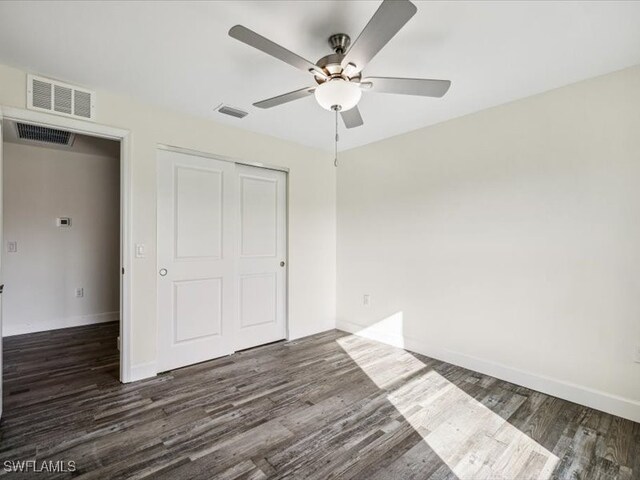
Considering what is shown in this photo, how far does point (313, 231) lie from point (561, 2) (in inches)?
119

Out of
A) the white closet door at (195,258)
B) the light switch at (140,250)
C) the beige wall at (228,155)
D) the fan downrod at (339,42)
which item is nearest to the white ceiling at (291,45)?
the fan downrod at (339,42)

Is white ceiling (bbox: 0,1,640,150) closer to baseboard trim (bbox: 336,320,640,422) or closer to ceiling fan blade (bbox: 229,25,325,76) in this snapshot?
ceiling fan blade (bbox: 229,25,325,76)

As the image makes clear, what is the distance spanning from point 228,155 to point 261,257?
1166mm

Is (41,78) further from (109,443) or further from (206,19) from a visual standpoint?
(109,443)

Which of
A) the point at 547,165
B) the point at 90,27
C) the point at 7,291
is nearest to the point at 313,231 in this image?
the point at 547,165

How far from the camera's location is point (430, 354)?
333 centimetres

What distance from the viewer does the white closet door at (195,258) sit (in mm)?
2971

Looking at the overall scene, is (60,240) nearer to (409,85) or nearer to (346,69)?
(346,69)

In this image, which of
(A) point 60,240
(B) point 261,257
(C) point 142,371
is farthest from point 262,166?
(A) point 60,240

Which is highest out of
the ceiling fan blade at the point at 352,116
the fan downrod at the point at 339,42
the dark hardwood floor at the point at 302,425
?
the fan downrod at the point at 339,42

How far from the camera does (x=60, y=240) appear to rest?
171 inches

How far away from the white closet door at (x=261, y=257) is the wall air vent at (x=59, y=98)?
139 centimetres

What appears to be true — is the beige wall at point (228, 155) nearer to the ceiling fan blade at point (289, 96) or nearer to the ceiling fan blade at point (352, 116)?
the ceiling fan blade at point (289, 96)

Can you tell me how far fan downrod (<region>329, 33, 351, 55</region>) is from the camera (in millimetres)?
1874
